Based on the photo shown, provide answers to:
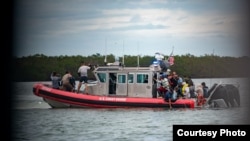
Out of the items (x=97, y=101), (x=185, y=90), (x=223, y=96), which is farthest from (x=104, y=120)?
(x=223, y=96)

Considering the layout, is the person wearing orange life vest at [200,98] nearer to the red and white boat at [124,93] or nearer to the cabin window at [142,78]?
the red and white boat at [124,93]

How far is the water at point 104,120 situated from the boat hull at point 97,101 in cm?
15

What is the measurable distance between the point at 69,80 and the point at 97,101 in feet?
1.59

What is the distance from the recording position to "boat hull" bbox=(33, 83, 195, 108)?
881 cm

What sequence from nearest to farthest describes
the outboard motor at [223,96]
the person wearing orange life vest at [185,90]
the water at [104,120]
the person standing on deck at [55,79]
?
the water at [104,120] < the outboard motor at [223,96] < the person standing on deck at [55,79] < the person wearing orange life vest at [185,90]

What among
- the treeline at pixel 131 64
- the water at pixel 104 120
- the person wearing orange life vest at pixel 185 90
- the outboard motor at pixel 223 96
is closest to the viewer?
the water at pixel 104 120

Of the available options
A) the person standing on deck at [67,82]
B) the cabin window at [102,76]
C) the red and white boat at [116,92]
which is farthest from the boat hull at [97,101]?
the cabin window at [102,76]

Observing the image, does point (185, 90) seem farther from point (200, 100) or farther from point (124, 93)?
point (124, 93)

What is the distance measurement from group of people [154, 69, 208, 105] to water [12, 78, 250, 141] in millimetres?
241

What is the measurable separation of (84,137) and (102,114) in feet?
2.86

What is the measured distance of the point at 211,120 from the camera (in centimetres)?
803

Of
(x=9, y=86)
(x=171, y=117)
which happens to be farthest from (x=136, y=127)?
(x=9, y=86)

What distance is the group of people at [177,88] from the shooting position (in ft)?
29.0

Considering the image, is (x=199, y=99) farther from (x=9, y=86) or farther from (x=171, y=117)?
(x=9, y=86)
